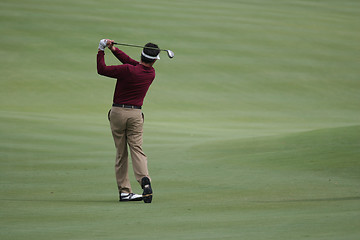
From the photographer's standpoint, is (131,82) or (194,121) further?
(194,121)

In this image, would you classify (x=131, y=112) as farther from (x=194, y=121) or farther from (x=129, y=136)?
(x=194, y=121)

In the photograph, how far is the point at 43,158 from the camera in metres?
13.3

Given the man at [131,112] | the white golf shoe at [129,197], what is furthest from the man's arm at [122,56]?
the white golf shoe at [129,197]

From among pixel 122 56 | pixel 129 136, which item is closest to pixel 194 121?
pixel 122 56

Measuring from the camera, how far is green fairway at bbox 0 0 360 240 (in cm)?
703

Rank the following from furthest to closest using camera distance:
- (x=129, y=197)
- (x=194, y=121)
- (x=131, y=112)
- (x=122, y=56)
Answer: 1. (x=194, y=121)
2. (x=122, y=56)
3. (x=131, y=112)
4. (x=129, y=197)

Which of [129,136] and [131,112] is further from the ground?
[131,112]

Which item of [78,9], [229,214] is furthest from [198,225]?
[78,9]

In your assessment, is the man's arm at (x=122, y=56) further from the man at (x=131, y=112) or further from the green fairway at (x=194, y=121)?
the green fairway at (x=194, y=121)

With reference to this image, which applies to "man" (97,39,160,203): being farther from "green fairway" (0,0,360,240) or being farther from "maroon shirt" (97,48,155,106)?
"green fairway" (0,0,360,240)

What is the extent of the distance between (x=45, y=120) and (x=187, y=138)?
453 cm

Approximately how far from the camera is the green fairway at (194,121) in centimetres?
703

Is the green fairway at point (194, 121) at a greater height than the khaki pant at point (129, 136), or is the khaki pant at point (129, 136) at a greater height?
the khaki pant at point (129, 136)

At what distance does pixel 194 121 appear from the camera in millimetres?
26094
